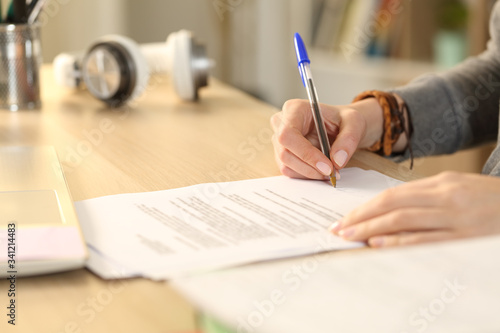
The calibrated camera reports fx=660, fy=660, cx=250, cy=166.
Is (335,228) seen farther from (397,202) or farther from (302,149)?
(302,149)

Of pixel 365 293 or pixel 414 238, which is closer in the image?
pixel 365 293

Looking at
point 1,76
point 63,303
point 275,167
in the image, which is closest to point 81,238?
point 63,303

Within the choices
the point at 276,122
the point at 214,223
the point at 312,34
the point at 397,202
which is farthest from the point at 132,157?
the point at 312,34

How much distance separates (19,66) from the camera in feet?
3.67

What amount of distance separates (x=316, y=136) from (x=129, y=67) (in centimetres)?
43

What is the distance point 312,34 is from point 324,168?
7.00ft

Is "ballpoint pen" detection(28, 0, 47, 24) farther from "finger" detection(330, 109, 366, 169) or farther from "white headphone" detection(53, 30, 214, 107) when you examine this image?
"finger" detection(330, 109, 366, 169)

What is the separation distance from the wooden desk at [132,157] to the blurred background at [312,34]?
3.74ft

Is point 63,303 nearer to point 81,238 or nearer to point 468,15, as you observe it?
point 81,238

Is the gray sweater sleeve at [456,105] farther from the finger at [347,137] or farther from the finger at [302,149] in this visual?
the finger at [302,149]

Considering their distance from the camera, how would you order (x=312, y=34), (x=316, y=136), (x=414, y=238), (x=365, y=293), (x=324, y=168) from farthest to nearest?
(x=312, y=34)
(x=316, y=136)
(x=324, y=168)
(x=414, y=238)
(x=365, y=293)

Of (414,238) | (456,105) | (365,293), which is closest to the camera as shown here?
(365,293)

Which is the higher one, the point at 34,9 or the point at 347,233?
the point at 34,9

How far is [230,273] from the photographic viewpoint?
44 centimetres
